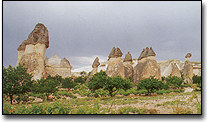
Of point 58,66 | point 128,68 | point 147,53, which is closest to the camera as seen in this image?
point 147,53

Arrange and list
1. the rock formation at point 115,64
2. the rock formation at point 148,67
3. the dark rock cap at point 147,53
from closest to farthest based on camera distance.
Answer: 1. the rock formation at point 148,67
2. the dark rock cap at point 147,53
3. the rock formation at point 115,64

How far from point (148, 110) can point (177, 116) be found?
713 millimetres

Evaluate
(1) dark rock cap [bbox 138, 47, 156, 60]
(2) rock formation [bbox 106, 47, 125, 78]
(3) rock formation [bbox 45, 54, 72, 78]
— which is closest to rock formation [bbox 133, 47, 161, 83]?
(1) dark rock cap [bbox 138, 47, 156, 60]

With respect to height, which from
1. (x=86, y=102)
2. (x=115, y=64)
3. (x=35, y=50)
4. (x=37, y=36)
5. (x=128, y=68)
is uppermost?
(x=37, y=36)

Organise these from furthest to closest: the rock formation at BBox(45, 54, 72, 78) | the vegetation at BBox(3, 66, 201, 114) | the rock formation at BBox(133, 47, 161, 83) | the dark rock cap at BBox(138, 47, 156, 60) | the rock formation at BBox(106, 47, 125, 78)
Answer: the rock formation at BBox(45, 54, 72, 78)
the rock formation at BBox(106, 47, 125, 78)
the dark rock cap at BBox(138, 47, 156, 60)
the rock formation at BBox(133, 47, 161, 83)
the vegetation at BBox(3, 66, 201, 114)

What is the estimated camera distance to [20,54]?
669 inches

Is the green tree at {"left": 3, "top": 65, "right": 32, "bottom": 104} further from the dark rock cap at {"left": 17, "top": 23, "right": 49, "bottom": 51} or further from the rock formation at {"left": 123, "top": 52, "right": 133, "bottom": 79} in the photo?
the rock formation at {"left": 123, "top": 52, "right": 133, "bottom": 79}

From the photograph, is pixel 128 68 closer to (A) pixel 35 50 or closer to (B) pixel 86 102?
(A) pixel 35 50

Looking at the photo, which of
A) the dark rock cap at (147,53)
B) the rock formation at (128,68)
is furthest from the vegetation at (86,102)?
the rock formation at (128,68)

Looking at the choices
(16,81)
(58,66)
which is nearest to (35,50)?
(58,66)

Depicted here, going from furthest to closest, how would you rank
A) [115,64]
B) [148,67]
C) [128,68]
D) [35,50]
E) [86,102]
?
1. [128,68]
2. [115,64]
3. [35,50]
4. [148,67]
5. [86,102]

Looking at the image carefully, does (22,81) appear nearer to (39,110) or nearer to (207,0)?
(39,110)

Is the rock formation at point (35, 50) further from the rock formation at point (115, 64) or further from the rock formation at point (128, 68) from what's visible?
the rock formation at point (128, 68)

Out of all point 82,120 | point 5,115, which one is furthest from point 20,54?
point 82,120
